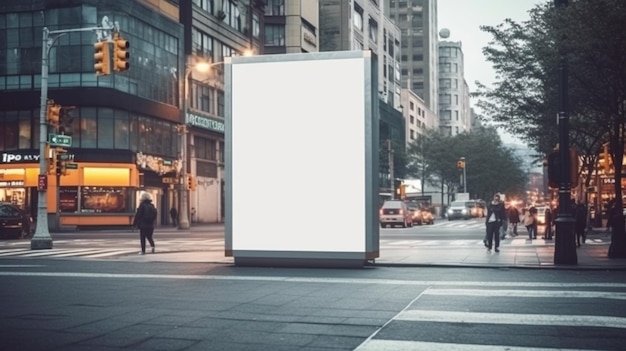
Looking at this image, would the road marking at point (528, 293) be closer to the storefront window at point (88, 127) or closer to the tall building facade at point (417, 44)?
the storefront window at point (88, 127)

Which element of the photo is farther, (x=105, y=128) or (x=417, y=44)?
(x=417, y=44)

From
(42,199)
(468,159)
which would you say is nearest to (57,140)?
(42,199)

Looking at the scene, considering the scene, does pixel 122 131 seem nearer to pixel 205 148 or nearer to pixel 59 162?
pixel 205 148

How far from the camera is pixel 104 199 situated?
46.6 m

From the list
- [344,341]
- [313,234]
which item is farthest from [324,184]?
[344,341]

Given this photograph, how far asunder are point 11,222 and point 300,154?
71.1ft

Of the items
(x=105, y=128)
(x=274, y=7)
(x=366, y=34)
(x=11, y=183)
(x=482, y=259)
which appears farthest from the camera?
(x=366, y=34)

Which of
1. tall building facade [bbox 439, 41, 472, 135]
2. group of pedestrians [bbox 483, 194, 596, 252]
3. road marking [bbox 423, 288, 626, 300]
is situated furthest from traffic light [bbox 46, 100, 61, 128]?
tall building facade [bbox 439, 41, 472, 135]

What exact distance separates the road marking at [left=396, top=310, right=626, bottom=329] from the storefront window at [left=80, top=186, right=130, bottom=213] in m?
40.4

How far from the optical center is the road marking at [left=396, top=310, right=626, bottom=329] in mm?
7902

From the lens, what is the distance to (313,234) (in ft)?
49.3

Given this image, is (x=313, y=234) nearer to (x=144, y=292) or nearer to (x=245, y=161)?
(x=245, y=161)

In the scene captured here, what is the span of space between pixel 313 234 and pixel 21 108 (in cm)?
3740

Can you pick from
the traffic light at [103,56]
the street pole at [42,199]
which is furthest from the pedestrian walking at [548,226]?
the street pole at [42,199]
